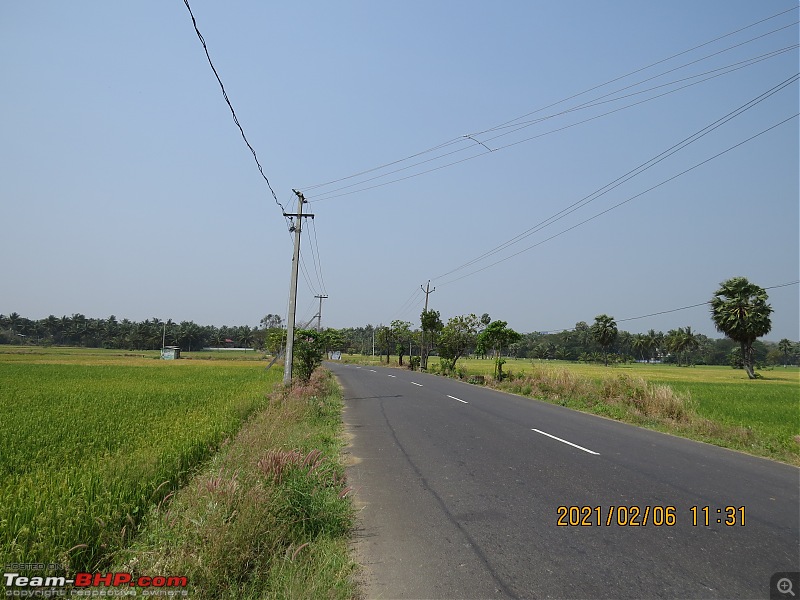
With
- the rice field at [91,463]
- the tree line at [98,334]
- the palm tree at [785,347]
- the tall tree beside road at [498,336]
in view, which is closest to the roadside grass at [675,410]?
the tall tree beside road at [498,336]

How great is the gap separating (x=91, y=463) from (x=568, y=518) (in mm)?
6887

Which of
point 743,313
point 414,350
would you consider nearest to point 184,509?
point 743,313

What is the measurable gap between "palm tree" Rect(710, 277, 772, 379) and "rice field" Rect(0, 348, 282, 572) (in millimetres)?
62997

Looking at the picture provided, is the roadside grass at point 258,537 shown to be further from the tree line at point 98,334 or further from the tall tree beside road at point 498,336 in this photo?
the tree line at point 98,334

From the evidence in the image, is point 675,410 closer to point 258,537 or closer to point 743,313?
point 258,537

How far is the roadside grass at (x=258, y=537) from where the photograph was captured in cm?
365

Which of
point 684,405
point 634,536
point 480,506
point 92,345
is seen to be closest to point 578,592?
point 634,536

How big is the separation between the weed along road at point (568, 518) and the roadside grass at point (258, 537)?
38cm

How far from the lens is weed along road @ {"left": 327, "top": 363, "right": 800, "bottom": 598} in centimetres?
401

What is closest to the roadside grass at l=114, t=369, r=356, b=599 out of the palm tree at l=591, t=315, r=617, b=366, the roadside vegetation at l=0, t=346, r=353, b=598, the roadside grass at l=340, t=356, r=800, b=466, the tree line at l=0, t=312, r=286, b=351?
the roadside vegetation at l=0, t=346, r=353, b=598

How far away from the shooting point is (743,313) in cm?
5850

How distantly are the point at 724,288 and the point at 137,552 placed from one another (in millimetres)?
73978

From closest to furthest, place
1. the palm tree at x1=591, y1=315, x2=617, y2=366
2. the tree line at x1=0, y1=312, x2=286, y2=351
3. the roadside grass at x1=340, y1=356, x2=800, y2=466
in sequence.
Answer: the roadside grass at x1=340, y1=356, x2=800, y2=466
the palm tree at x1=591, y1=315, x2=617, y2=366
the tree line at x1=0, y1=312, x2=286, y2=351

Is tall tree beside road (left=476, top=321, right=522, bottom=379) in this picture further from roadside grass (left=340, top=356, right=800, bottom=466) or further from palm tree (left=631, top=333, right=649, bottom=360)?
palm tree (left=631, top=333, right=649, bottom=360)
